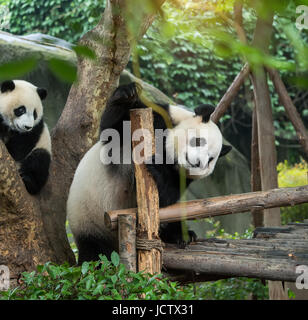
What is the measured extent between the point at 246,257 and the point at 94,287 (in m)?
1.00

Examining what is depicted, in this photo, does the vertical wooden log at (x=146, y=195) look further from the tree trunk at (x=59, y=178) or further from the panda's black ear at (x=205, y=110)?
the tree trunk at (x=59, y=178)

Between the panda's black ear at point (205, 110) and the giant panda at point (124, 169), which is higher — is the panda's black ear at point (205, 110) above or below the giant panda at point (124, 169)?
above

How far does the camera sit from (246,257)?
2.81 metres

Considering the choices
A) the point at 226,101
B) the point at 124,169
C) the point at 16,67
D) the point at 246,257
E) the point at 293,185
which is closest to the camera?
the point at 16,67

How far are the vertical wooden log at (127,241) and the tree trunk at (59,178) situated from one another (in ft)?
2.22

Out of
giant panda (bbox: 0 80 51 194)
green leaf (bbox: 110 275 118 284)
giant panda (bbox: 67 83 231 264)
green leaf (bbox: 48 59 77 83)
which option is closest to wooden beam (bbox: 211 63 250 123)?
Answer: giant panda (bbox: 67 83 231 264)

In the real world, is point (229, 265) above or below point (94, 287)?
above

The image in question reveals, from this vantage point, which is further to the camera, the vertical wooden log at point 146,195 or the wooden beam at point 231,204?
the wooden beam at point 231,204

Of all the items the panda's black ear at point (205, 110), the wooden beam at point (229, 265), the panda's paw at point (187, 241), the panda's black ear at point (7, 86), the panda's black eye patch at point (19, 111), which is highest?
the panda's black ear at point (7, 86)

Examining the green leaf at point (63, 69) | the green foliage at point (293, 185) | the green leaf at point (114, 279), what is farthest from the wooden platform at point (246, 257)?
the green foliage at point (293, 185)

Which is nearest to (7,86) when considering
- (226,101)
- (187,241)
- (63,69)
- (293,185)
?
(187,241)

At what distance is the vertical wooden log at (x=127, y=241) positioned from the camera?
9.22 feet

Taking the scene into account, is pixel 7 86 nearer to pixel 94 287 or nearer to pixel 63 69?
pixel 94 287
